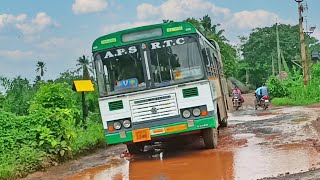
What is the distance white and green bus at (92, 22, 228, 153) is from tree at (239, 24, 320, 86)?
163ft

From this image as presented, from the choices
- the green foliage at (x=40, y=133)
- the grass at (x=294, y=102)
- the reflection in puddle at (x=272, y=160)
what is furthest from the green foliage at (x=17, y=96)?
the grass at (x=294, y=102)

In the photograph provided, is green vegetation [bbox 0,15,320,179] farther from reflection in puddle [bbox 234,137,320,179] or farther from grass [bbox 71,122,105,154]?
reflection in puddle [bbox 234,137,320,179]

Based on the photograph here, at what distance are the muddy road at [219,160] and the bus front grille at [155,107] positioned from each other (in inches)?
41.1

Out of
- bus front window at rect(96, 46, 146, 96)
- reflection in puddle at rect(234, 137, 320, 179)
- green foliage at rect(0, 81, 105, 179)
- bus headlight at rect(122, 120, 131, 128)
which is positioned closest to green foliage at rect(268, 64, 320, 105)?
reflection in puddle at rect(234, 137, 320, 179)

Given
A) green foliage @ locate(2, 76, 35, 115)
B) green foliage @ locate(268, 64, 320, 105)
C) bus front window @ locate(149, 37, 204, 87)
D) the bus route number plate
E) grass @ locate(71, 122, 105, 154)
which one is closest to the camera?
the bus route number plate

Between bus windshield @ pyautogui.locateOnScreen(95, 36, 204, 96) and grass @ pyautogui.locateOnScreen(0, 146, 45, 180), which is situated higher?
bus windshield @ pyautogui.locateOnScreen(95, 36, 204, 96)

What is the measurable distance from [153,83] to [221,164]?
2.39 m

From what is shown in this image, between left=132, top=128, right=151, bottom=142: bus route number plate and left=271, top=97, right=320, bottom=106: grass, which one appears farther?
left=271, top=97, right=320, bottom=106: grass

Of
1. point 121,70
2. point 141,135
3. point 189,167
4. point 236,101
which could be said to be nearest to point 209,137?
point 141,135

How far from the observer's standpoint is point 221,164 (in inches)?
375

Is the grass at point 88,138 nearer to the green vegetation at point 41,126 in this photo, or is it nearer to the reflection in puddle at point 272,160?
the green vegetation at point 41,126

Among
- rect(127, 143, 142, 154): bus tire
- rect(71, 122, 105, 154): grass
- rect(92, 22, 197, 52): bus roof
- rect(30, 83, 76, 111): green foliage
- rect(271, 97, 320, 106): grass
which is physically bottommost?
rect(271, 97, 320, 106): grass

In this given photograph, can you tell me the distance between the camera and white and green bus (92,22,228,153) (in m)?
10.5

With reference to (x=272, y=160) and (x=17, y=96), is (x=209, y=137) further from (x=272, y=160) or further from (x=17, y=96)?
(x=17, y=96)
